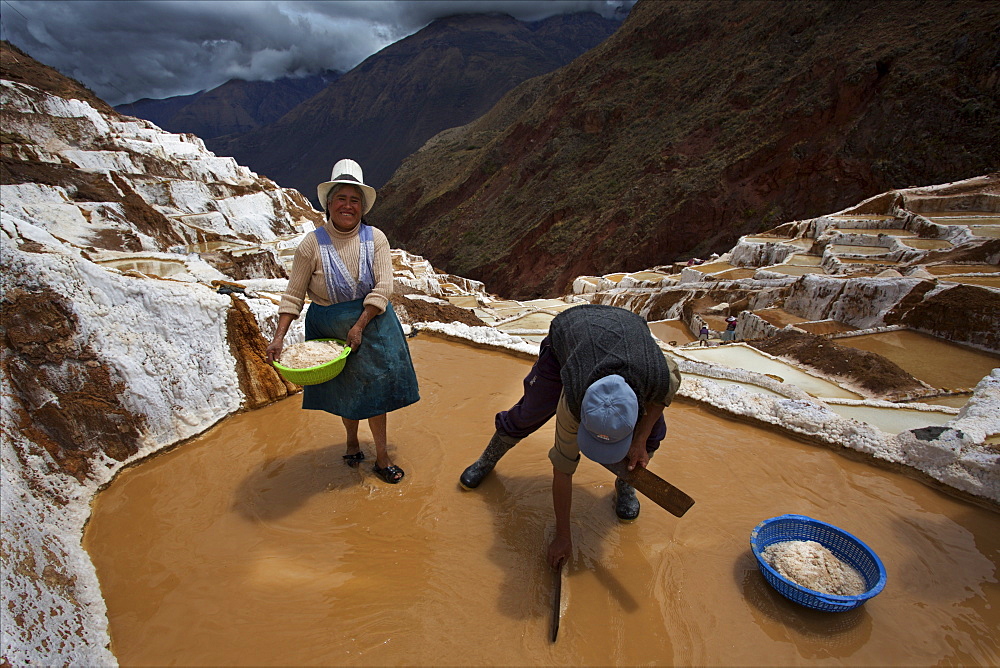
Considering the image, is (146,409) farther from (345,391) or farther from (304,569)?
(304,569)

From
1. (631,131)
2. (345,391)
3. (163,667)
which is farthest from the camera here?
(631,131)

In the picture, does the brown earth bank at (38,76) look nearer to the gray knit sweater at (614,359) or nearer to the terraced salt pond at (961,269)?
the gray knit sweater at (614,359)

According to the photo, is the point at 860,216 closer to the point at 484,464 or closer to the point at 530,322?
the point at 530,322

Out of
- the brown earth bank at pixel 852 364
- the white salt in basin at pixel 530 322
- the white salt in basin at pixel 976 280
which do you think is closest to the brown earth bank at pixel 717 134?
the white salt in basin at pixel 530 322

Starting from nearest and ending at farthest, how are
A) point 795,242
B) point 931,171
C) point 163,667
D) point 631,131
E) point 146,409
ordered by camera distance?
point 163,667
point 146,409
point 795,242
point 931,171
point 631,131

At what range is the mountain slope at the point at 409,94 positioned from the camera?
111188 mm

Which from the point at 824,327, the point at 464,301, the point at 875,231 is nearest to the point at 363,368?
the point at 824,327

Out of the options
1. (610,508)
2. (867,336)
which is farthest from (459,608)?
(867,336)

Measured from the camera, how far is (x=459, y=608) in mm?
1981

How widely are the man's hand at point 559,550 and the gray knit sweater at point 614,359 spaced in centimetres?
64

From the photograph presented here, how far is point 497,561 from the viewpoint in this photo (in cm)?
223

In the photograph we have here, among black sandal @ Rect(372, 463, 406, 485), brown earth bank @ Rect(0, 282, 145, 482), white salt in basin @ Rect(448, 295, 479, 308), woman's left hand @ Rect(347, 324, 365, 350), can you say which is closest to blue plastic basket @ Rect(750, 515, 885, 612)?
black sandal @ Rect(372, 463, 406, 485)

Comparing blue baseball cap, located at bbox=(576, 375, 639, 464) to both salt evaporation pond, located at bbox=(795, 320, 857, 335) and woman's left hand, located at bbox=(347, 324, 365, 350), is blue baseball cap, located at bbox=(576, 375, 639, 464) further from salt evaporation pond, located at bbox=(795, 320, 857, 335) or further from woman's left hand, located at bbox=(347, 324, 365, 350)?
salt evaporation pond, located at bbox=(795, 320, 857, 335)

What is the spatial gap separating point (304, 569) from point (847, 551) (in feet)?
8.13
